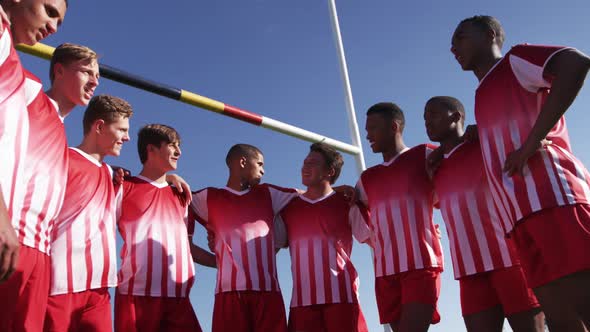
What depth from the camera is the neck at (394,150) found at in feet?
12.6

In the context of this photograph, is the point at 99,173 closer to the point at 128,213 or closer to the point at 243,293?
the point at 128,213

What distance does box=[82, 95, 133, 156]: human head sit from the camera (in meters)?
3.29

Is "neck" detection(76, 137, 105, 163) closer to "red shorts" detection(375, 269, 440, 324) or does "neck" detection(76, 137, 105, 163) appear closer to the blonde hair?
the blonde hair

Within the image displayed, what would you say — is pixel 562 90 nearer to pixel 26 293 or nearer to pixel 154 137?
pixel 26 293

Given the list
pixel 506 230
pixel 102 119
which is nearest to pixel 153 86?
pixel 102 119

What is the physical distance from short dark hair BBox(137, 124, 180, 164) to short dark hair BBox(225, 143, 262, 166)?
1.90ft

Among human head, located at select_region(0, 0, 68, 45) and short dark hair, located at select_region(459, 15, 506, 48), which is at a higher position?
short dark hair, located at select_region(459, 15, 506, 48)

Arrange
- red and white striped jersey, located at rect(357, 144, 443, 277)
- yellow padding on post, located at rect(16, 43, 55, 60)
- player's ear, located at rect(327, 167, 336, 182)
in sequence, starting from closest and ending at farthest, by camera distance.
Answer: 1. red and white striped jersey, located at rect(357, 144, 443, 277)
2. yellow padding on post, located at rect(16, 43, 55, 60)
3. player's ear, located at rect(327, 167, 336, 182)

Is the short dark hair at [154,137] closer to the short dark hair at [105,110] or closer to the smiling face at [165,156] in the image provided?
the smiling face at [165,156]

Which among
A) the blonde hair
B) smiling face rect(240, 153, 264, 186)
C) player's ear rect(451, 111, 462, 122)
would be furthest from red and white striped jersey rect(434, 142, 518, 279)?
the blonde hair

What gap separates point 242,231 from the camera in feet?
12.8

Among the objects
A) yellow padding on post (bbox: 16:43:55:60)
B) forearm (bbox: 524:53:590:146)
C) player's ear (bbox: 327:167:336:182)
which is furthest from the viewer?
player's ear (bbox: 327:167:336:182)

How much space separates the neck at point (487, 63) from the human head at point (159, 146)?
81.0 inches

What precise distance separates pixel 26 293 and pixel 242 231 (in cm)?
196
